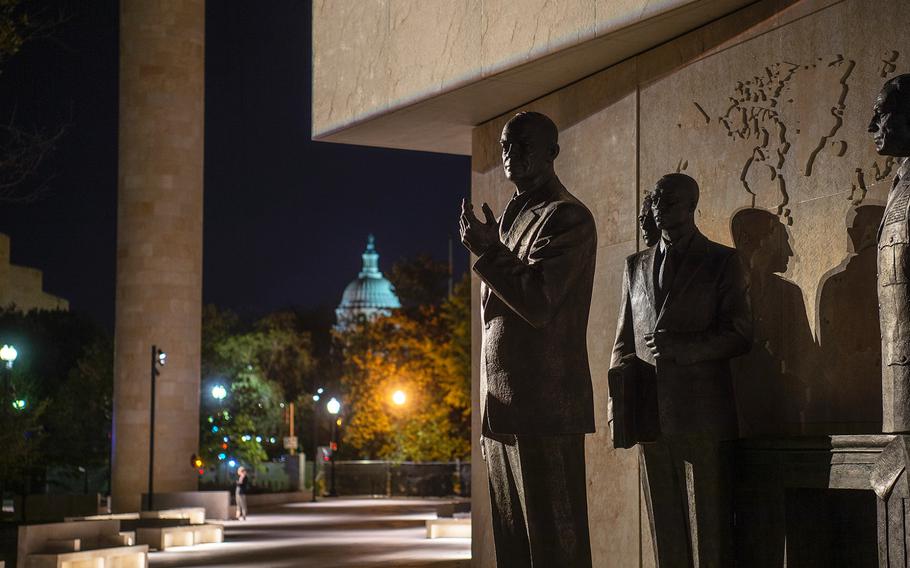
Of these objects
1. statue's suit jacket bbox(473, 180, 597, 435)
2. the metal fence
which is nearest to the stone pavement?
statue's suit jacket bbox(473, 180, 597, 435)

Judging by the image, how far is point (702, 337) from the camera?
25.7ft

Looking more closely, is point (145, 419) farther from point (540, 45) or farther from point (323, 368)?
point (323, 368)

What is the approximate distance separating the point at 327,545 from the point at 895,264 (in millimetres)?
22040

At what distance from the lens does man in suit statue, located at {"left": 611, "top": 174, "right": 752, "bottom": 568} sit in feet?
25.6

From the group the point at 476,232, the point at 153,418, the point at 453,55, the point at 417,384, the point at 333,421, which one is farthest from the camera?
the point at 333,421

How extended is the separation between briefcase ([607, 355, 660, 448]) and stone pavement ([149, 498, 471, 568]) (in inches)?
512

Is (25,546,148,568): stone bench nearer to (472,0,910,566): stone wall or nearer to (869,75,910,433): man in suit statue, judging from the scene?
(472,0,910,566): stone wall

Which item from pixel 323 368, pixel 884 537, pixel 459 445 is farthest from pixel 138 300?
pixel 323 368

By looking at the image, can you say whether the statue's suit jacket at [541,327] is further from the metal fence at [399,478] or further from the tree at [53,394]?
the metal fence at [399,478]

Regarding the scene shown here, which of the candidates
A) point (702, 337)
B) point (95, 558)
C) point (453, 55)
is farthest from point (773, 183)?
point (95, 558)

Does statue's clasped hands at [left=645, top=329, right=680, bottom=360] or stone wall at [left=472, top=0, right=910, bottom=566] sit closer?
statue's clasped hands at [left=645, top=329, right=680, bottom=360]

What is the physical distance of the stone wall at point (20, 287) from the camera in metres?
81.5

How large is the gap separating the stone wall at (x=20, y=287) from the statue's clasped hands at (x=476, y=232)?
76725 mm

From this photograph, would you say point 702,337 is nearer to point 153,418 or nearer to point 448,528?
point 448,528
